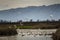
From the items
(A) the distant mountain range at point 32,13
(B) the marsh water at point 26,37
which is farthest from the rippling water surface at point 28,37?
→ (A) the distant mountain range at point 32,13

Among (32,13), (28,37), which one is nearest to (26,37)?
(28,37)

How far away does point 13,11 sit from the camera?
542 centimetres

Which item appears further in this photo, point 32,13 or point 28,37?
point 32,13

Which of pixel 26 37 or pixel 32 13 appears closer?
pixel 26 37

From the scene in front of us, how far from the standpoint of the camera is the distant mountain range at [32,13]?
5.37m

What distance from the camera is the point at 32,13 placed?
5430 millimetres

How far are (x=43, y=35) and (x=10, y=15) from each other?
98 centimetres

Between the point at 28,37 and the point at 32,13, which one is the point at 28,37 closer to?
the point at 28,37

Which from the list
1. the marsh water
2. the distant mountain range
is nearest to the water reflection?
the marsh water

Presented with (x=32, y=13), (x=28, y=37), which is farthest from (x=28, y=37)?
(x=32, y=13)

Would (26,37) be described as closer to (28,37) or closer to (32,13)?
(28,37)

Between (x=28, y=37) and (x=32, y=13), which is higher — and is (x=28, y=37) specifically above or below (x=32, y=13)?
below

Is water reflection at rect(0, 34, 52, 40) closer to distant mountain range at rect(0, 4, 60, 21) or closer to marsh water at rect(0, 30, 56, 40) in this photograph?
marsh water at rect(0, 30, 56, 40)

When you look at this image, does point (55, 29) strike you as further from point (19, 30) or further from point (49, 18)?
point (19, 30)
